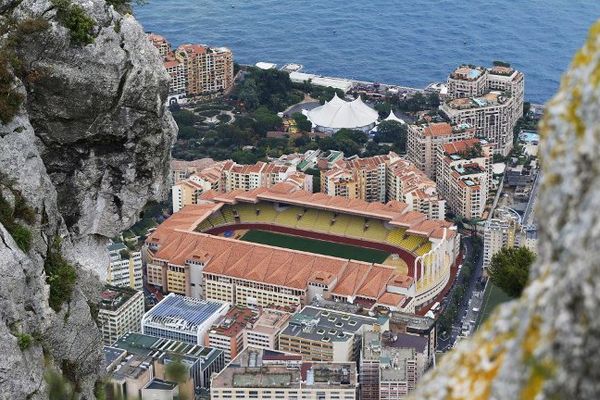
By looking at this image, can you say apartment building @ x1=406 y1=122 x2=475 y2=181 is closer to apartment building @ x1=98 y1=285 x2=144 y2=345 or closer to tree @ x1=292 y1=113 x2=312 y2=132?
tree @ x1=292 y1=113 x2=312 y2=132

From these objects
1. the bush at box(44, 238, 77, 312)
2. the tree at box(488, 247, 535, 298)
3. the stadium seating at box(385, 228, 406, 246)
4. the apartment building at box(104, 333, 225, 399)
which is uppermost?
the bush at box(44, 238, 77, 312)

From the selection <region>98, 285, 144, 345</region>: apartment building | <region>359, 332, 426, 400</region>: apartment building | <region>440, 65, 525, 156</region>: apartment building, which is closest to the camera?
<region>359, 332, 426, 400</region>: apartment building

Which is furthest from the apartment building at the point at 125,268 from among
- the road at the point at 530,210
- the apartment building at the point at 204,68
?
the apartment building at the point at 204,68

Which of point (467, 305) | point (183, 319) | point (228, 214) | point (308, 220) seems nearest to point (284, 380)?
point (183, 319)

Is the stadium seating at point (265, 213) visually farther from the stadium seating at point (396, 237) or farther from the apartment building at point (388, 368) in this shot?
the apartment building at point (388, 368)

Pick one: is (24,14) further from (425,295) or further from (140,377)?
(425,295)

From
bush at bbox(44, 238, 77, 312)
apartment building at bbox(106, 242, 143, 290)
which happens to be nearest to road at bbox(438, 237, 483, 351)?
apartment building at bbox(106, 242, 143, 290)
